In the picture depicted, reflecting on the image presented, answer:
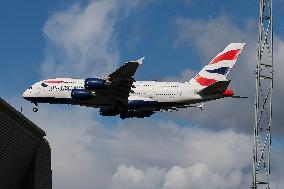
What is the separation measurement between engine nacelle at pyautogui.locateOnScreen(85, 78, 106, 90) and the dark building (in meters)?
11.1

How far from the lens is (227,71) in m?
89.8

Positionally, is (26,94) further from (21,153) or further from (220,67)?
(220,67)

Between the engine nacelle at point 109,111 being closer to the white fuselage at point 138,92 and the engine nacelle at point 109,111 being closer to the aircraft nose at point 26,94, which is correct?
the white fuselage at point 138,92

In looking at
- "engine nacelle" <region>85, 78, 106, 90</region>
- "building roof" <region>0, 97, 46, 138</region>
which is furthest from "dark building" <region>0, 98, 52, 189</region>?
"engine nacelle" <region>85, 78, 106, 90</region>

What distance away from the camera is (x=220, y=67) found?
90250 millimetres

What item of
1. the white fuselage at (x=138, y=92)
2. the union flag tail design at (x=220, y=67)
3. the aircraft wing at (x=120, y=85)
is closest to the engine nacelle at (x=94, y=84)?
the aircraft wing at (x=120, y=85)

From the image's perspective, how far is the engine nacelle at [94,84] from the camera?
78000 mm

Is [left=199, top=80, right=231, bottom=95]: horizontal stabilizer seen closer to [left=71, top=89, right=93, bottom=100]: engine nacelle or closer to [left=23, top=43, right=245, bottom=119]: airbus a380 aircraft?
[left=23, top=43, right=245, bottom=119]: airbus a380 aircraft

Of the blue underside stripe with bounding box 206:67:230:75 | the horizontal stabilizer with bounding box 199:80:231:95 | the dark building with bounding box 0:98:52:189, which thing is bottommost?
the dark building with bounding box 0:98:52:189

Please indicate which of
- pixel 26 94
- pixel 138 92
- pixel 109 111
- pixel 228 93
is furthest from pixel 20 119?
pixel 228 93

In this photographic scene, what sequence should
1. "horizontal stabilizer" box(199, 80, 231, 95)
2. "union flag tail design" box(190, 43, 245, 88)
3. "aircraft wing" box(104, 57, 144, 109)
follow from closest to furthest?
1. "horizontal stabilizer" box(199, 80, 231, 95)
2. "aircraft wing" box(104, 57, 144, 109)
3. "union flag tail design" box(190, 43, 245, 88)

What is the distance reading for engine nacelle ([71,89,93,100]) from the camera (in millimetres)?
79688

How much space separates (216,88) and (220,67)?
43.4ft

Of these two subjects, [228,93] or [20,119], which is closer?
[228,93]
